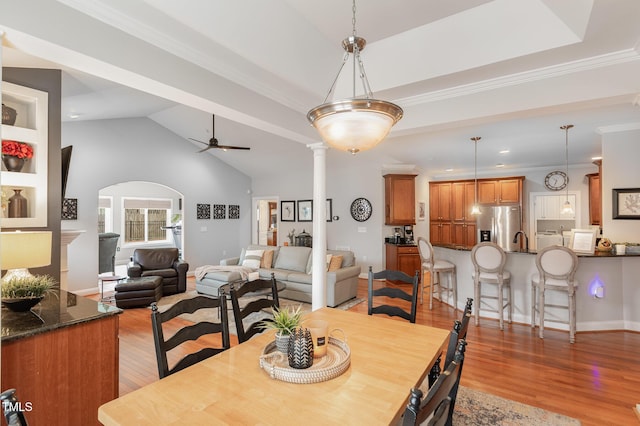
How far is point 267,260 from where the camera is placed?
6203 mm

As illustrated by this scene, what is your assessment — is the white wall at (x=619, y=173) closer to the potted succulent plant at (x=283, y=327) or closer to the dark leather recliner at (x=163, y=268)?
the potted succulent plant at (x=283, y=327)

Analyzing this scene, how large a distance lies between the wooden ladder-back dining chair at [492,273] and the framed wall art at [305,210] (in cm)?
471

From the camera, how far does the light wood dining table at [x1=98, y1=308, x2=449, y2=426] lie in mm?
1136

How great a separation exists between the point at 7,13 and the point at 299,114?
2367mm

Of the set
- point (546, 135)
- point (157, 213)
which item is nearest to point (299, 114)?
point (546, 135)

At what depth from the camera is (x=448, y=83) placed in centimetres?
295

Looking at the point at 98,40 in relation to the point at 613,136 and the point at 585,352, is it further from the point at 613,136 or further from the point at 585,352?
the point at 613,136

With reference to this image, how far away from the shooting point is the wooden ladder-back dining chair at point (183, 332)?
1.52m

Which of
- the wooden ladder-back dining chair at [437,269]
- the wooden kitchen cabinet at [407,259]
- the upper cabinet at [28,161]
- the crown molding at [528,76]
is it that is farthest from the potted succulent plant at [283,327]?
the wooden kitchen cabinet at [407,259]

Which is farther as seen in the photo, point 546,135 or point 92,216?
point 92,216

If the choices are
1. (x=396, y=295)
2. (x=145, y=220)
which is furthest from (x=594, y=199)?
(x=145, y=220)

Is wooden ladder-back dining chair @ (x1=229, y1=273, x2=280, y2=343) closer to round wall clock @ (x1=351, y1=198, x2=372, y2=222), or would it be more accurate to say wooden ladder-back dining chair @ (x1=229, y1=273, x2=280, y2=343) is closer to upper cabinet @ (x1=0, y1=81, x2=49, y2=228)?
upper cabinet @ (x1=0, y1=81, x2=49, y2=228)

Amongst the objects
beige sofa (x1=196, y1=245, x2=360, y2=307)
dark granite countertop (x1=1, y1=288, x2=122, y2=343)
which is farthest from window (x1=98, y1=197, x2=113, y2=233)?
dark granite countertop (x1=1, y1=288, x2=122, y2=343)

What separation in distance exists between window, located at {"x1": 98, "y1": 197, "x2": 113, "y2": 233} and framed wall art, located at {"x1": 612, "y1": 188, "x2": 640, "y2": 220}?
442 inches
